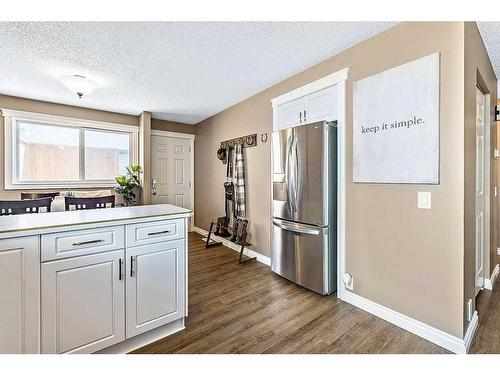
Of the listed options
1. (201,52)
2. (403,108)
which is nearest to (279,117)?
(201,52)

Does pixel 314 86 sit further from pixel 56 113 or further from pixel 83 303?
pixel 56 113

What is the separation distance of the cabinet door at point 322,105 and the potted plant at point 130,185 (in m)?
3.18

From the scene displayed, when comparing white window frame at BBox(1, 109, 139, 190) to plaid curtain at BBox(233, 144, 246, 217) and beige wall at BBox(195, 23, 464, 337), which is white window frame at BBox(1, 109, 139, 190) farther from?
beige wall at BBox(195, 23, 464, 337)

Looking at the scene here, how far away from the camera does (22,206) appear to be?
218 cm

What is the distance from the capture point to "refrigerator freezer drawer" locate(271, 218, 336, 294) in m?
2.32

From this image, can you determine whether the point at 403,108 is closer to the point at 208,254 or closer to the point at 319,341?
the point at 319,341

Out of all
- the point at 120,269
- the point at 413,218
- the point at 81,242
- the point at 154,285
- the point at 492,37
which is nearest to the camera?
the point at 81,242

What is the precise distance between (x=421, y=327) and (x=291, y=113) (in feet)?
7.88

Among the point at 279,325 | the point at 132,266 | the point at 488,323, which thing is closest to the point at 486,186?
the point at 488,323

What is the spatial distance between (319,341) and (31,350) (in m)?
1.75

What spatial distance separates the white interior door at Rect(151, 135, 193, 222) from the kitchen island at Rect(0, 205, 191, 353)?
10.9 feet

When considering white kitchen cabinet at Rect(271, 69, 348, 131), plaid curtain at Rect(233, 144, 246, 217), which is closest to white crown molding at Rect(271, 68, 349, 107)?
white kitchen cabinet at Rect(271, 69, 348, 131)

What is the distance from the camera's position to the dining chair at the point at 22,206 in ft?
6.86

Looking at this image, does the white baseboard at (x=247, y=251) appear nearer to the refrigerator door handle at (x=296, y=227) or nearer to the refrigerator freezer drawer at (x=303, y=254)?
the refrigerator freezer drawer at (x=303, y=254)
